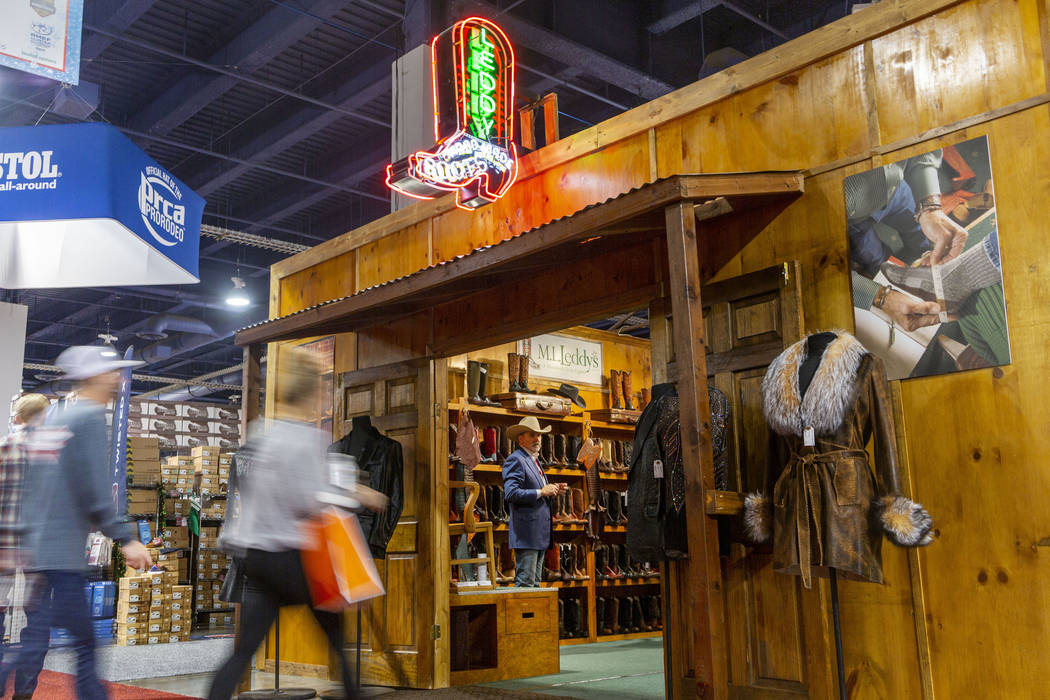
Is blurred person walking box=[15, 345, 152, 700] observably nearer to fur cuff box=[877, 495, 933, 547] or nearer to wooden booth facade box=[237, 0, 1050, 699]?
wooden booth facade box=[237, 0, 1050, 699]

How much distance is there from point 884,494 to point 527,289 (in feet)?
10.5

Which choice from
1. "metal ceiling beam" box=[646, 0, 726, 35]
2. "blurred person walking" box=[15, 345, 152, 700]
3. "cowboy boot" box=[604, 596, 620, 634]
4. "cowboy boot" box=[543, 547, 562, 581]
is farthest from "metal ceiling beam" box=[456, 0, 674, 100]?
"blurred person walking" box=[15, 345, 152, 700]

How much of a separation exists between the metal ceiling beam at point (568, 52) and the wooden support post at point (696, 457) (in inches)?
214

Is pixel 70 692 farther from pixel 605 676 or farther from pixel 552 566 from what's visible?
pixel 552 566

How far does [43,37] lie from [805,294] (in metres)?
4.42

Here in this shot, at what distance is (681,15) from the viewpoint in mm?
9672

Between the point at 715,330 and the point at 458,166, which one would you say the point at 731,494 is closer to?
the point at 715,330

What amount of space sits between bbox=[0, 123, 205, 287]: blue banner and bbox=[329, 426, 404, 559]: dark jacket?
2.23 m

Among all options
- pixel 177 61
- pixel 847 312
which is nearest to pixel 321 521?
pixel 847 312

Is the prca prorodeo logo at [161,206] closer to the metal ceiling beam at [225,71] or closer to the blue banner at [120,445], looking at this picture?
the metal ceiling beam at [225,71]

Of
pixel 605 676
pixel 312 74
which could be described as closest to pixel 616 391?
pixel 605 676

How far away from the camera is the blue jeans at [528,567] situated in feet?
27.8

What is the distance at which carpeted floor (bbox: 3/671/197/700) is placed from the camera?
633cm

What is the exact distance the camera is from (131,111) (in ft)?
40.1
